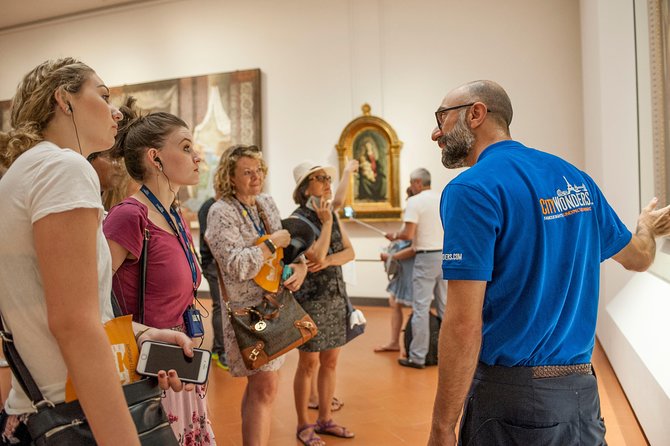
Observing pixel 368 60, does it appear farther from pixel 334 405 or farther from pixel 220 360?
pixel 334 405

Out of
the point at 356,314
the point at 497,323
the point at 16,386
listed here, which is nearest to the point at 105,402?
the point at 16,386

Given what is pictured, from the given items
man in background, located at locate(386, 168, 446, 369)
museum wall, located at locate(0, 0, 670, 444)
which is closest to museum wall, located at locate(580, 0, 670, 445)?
museum wall, located at locate(0, 0, 670, 444)

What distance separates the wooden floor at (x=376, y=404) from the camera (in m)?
4.15

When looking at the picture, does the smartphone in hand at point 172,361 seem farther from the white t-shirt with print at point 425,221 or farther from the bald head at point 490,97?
the white t-shirt with print at point 425,221

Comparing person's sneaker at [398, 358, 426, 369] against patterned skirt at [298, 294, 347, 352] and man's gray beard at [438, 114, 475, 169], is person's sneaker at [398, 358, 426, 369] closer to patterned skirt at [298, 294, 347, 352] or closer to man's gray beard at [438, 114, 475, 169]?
patterned skirt at [298, 294, 347, 352]

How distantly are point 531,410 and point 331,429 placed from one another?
267 cm

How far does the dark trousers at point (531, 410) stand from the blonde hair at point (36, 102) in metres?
1.49

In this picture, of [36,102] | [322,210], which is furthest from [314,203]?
[36,102]

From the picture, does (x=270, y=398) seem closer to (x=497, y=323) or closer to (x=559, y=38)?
(x=497, y=323)

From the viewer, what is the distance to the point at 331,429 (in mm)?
4199

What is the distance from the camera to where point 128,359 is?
150 centimetres

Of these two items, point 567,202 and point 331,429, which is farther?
point 331,429

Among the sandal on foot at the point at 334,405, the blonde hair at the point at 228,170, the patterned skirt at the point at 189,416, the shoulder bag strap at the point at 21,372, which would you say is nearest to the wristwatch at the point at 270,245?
the blonde hair at the point at 228,170

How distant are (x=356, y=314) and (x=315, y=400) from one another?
3.55 ft
